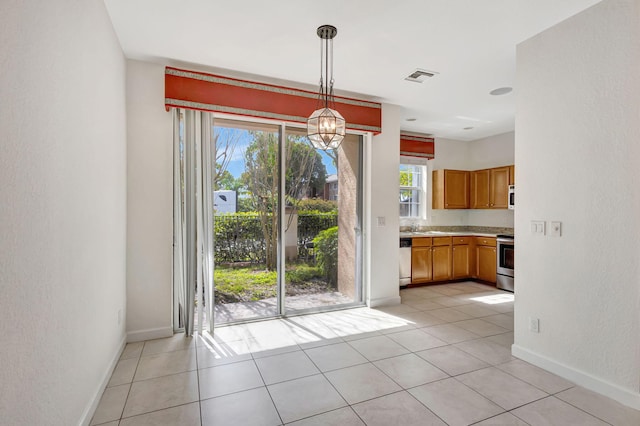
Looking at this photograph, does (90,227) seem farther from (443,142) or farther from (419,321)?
(443,142)

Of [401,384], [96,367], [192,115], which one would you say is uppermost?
[192,115]

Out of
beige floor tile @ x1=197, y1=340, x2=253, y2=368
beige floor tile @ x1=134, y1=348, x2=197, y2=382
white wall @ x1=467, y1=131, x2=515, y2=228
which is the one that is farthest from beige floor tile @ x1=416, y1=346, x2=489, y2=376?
white wall @ x1=467, y1=131, x2=515, y2=228

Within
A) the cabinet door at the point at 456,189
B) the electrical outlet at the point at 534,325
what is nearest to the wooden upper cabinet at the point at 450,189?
the cabinet door at the point at 456,189

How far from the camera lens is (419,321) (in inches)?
148

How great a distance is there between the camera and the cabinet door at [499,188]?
5629 millimetres

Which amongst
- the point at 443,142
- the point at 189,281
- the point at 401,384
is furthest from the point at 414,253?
the point at 189,281

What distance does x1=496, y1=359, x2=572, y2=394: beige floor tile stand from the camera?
235cm

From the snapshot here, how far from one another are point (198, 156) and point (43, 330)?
7.29ft

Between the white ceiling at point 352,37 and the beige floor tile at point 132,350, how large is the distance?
2751 millimetres

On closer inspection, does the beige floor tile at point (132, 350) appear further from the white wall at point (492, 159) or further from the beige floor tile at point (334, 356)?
the white wall at point (492, 159)

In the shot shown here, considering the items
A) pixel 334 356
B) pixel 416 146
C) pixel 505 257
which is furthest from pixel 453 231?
pixel 334 356

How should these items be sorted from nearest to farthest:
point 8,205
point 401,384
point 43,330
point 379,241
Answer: point 8,205 → point 43,330 → point 401,384 → point 379,241

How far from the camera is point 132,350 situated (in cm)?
294

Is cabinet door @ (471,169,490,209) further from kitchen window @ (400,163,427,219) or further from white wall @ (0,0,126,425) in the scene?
white wall @ (0,0,126,425)
